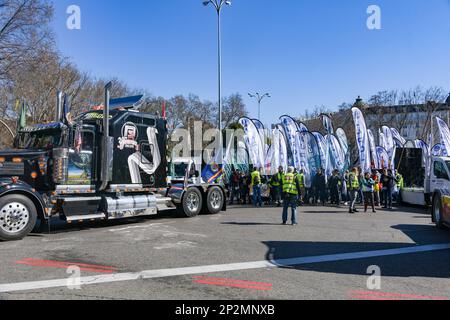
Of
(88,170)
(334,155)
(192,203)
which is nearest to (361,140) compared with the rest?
(334,155)

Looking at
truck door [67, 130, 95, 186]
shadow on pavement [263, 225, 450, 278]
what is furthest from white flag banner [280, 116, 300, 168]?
truck door [67, 130, 95, 186]

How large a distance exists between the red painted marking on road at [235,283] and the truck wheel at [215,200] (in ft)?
26.6

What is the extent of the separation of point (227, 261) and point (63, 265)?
277 centimetres

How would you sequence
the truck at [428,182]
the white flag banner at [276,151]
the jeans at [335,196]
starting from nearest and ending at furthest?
the truck at [428,182] → the jeans at [335,196] → the white flag banner at [276,151]

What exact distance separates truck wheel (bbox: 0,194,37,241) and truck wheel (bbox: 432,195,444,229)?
10310 millimetres

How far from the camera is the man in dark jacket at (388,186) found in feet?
Result: 56.8

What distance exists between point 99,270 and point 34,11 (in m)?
22.2

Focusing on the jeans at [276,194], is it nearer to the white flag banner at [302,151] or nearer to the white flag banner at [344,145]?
the white flag banner at [302,151]

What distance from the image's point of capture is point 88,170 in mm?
10297

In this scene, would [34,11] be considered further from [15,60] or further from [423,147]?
[423,147]

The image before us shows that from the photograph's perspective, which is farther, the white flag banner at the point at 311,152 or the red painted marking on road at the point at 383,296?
the white flag banner at the point at 311,152

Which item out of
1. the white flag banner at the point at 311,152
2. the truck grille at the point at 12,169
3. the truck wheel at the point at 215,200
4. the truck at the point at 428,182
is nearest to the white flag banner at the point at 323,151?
the white flag banner at the point at 311,152
